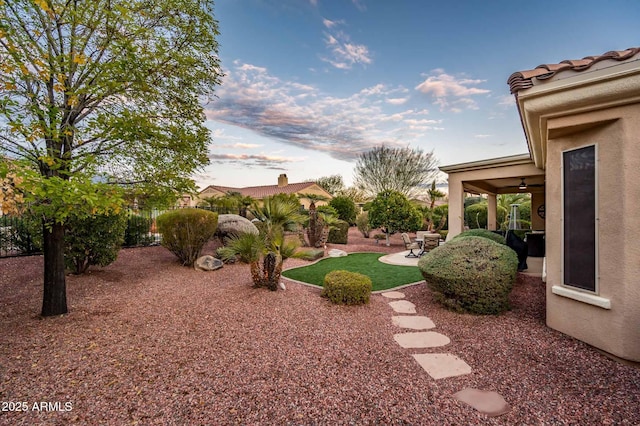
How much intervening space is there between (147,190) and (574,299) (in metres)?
7.06

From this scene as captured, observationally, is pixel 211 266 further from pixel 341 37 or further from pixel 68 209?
pixel 341 37

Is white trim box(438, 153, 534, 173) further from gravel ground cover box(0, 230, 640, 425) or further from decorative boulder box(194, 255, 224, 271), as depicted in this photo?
decorative boulder box(194, 255, 224, 271)

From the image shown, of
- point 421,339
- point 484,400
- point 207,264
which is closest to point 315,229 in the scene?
point 207,264

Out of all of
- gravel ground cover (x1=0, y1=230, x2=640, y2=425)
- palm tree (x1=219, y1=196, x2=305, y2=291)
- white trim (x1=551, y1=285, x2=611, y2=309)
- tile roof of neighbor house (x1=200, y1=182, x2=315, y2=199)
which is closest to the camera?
gravel ground cover (x1=0, y1=230, x2=640, y2=425)

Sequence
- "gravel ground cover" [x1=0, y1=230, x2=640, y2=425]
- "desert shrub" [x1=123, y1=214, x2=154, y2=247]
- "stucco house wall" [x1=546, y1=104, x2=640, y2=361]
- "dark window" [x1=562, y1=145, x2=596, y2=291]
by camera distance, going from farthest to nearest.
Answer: "desert shrub" [x1=123, y1=214, x2=154, y2=247] → "dark window" [x1=562, y1=145, x2=596, y2=291] → "stucco house wall" [x1=546, y1=104, x2=640, y2=361] → "gravel ground cover" [x1=0, y1=230, x2=640, y2=425]

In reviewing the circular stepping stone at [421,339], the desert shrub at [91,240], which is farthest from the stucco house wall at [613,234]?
the desert shrub at [91,240]

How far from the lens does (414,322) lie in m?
4.75

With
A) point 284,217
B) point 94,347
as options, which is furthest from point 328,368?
point 284,217

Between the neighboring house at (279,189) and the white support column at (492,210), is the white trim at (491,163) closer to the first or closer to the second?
the white support column at (492,210)

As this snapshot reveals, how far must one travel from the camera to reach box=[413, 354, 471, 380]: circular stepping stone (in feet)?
10.5

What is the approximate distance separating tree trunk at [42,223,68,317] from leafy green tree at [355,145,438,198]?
75.6 ft

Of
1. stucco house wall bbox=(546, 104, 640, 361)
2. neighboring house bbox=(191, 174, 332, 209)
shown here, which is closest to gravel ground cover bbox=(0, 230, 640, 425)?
stucco house wall bbox=(546, 104, 640, 361)

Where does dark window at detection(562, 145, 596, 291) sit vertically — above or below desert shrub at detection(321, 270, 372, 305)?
above

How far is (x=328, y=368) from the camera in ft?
10.5
